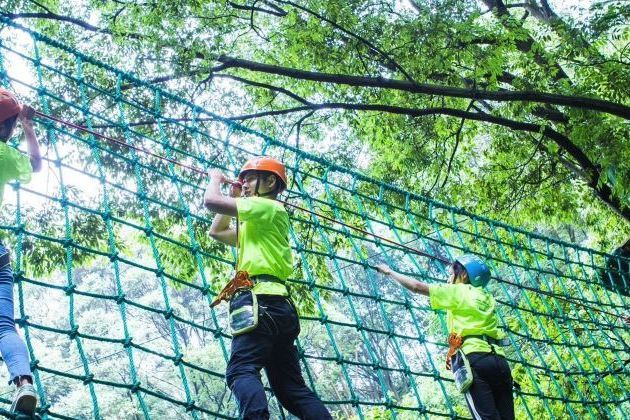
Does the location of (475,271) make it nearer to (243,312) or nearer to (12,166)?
(243,312)

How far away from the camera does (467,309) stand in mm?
2625

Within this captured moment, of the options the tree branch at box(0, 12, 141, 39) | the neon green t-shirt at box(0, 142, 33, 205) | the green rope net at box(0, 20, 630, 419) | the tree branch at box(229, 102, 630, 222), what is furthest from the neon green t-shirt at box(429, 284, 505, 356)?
the tree branch at box(0, 12, 141, 39)

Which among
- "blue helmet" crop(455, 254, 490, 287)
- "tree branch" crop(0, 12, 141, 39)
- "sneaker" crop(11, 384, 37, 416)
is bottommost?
"sneaker" crop(11, 384, 37, 416)

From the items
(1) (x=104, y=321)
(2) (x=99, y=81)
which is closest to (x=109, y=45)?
(2) (x=99, y=81)

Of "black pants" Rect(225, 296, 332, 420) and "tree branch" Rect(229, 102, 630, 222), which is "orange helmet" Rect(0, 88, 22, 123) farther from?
"tree branch" Rect(229, 102, 630, 222)

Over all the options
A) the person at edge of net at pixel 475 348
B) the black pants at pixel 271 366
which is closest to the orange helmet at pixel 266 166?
the black pants at pixel 271 366

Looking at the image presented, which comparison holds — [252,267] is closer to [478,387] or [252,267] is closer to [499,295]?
[478,387]

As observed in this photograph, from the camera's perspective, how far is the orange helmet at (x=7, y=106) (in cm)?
199

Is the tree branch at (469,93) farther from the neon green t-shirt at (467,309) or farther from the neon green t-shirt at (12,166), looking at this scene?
the neon green t-shirt at (12,166)

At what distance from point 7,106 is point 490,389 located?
5.51 ft

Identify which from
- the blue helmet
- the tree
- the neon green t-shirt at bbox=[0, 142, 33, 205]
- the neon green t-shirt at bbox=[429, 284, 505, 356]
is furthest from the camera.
Result: the tree

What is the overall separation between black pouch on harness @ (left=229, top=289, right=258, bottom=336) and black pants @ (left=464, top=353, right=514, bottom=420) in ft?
3.18

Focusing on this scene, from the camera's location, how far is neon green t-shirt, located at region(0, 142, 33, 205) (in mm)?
1979

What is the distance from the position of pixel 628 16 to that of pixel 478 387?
2.30m
